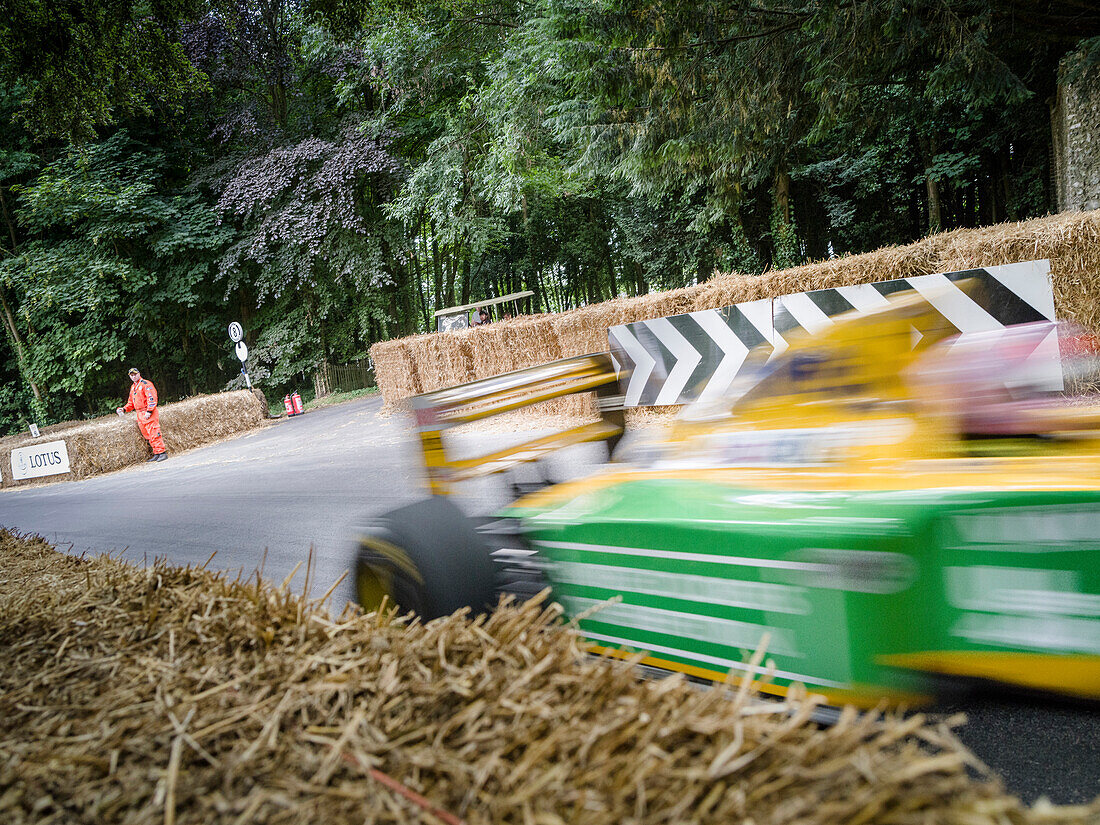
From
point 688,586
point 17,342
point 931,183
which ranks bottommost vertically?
point 688,586

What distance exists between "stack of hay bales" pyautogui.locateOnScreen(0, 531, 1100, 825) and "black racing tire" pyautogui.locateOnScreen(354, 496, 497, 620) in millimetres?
1223

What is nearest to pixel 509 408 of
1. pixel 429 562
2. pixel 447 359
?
pixel 429 562

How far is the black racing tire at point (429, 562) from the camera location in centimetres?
291

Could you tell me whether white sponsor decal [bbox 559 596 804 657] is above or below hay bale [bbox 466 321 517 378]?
below

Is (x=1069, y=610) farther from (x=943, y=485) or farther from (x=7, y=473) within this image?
(x=7, y=473)

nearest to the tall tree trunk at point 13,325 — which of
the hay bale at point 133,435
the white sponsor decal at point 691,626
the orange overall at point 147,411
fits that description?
the hay bale at point 133,435

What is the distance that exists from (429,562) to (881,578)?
1.90m

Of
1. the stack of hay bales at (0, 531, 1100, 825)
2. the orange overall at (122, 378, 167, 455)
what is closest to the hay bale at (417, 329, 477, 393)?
the orange overall at (122, 378, 167, 455)

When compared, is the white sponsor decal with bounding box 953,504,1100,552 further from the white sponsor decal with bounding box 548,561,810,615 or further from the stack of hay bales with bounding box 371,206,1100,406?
the stack of hay bales with bounding box 371,206,1100,406

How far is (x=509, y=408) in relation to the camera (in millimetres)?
3764

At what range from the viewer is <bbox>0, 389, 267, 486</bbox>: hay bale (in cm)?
1500

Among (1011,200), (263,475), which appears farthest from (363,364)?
(1011,200)

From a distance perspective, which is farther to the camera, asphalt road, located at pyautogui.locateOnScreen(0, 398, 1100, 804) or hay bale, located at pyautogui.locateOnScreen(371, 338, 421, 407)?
hay bale, located at pyautogui.locateOnScreen(371, 338, 421, 407)

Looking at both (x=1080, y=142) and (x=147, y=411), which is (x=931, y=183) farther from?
(x=147, y=411)
